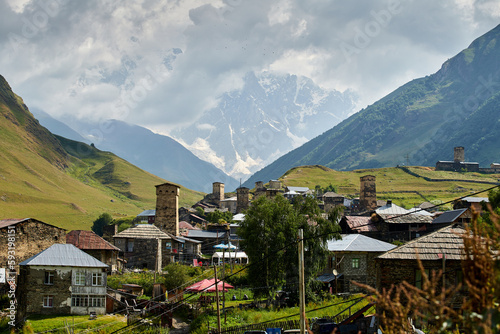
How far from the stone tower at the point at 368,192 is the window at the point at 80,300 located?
3509 inches

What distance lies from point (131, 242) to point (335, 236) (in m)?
30.8

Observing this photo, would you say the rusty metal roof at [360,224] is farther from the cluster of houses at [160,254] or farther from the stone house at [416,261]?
the stone house at [416,261]

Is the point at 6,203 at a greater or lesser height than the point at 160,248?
greater

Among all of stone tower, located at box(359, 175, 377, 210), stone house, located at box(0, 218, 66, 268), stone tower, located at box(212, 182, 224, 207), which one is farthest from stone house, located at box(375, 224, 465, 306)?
stone tower, located at box(212, 182, 224, 207)

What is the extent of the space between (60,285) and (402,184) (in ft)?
491

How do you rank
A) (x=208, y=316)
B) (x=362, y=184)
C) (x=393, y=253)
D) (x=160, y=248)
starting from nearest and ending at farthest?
1. (x=393, y=253)
2. (x=208, y=316)
3. (x=160, y=248)
4. (x=362, y=184)

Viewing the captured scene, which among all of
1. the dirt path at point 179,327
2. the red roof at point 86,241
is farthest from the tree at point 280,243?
the red roof at point 86,241

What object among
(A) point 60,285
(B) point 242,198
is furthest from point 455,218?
(B) point 242,198

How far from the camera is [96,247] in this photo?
51625 mm

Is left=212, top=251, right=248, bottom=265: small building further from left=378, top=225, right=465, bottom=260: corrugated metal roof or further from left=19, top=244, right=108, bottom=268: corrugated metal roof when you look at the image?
left=378, top=225, right=465, bottom=260: corrugated metal roof

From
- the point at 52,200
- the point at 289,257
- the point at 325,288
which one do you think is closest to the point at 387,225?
the point at 325,288

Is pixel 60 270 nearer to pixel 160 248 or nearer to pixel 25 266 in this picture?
pixel 25 266

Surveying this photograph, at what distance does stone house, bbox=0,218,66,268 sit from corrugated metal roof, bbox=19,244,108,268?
3736 millimetres

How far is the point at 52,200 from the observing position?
154500 mm
